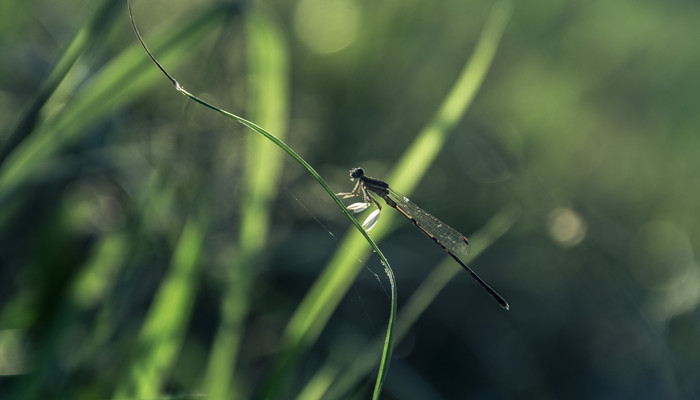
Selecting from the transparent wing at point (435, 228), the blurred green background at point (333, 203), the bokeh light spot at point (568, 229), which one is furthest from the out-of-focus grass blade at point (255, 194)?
the bokeh light spot at point (568, 229)

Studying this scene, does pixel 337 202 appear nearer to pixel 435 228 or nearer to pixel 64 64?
pixel 64 64

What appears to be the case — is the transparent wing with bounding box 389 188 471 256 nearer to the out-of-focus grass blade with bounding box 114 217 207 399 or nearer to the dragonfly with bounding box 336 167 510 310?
the dragonfly with bounding box 336 167 510 310

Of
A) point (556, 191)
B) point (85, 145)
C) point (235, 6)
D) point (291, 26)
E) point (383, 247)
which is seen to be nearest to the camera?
point (235, 6)

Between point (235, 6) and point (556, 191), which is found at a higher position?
point (556, 191)

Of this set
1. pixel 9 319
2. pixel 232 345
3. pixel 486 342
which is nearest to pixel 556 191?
pixel 486 342

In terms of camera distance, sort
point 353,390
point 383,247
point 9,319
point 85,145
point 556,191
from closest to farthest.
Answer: point 353,390, point 9,319, point 85,145, point 383,247, point 556,191

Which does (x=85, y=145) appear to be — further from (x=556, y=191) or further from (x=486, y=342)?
(x=556, y=191)

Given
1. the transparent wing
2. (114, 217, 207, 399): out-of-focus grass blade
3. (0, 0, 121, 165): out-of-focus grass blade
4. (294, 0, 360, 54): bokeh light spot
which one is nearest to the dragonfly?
the transparent wing

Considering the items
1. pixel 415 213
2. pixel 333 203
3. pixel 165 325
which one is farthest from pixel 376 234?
pixel 333 203
